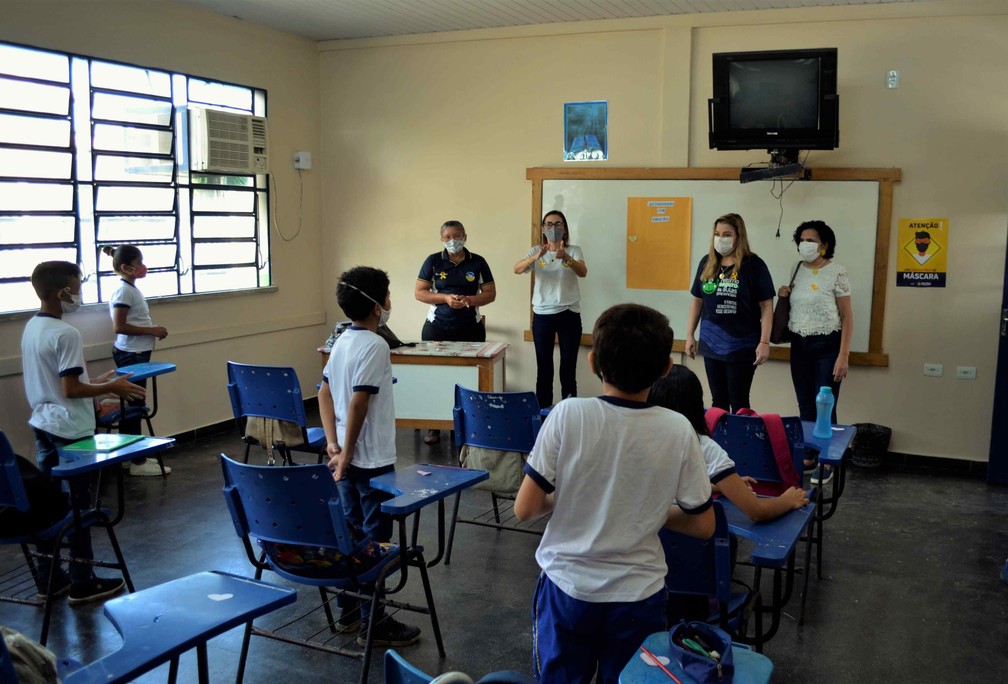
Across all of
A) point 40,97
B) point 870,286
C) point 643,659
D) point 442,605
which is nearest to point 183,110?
point 40,97

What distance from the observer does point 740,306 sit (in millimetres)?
4898

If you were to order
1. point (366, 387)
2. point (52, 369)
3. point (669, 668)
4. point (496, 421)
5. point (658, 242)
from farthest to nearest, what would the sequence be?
point (658, 242)
point (496, 421)
point (52, 369)
point (366, 387)
point (669, 668)

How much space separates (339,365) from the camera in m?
3.06

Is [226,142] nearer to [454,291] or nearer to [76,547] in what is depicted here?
[454,291]

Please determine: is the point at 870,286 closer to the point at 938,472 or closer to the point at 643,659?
the point at 938,472

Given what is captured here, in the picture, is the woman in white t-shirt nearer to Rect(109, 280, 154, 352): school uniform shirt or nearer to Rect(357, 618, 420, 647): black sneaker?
Rect(109, 280, 154, 352): school uniform shirt

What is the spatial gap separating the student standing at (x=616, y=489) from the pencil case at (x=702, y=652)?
0.26 m

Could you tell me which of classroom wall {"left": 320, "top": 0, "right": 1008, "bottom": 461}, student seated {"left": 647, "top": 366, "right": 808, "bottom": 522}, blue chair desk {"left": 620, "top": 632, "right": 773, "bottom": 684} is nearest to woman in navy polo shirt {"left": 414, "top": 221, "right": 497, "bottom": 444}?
classroom wall {"left": 320, "top": 0, "right": 1008, "bottom": 461}

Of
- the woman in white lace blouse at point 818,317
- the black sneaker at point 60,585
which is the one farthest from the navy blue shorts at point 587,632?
the woman in white lace blouse at point 818,317

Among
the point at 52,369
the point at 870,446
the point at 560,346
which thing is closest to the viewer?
the point at 52,369

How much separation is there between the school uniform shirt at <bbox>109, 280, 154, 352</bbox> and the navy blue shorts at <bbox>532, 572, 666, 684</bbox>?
409cm

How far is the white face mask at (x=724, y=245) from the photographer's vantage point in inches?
194

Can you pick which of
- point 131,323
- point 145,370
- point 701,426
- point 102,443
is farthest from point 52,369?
point 701,426

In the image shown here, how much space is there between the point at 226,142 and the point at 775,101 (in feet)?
12.5
